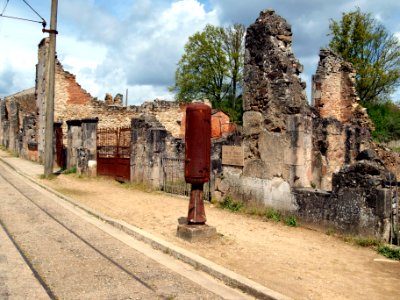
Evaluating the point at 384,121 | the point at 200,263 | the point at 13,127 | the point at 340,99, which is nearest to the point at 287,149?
the point at 200,263

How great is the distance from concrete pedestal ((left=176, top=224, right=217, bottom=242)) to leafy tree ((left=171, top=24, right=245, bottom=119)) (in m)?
37.8

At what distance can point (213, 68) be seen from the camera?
4606cm

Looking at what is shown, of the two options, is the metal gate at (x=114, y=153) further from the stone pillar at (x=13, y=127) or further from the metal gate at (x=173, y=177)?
the stone pillar at (x=13, y=127)

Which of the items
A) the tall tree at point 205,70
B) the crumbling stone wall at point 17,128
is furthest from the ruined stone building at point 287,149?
the tall tree at point 205,70

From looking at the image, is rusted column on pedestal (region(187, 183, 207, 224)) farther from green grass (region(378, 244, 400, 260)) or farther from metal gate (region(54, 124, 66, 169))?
metal gate (region(54, 124, 66, 169))

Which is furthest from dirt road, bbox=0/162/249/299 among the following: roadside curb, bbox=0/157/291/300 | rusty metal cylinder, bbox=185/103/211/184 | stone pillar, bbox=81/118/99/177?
stone pillar, bbox=81/118/99/177

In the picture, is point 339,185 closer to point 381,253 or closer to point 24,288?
point 381,253

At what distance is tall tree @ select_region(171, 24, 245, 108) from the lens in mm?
45719

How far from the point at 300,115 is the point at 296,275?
4.79 m

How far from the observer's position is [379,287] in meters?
5.43

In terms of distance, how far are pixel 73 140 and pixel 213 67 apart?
29.0 metres

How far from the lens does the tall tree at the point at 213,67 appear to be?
1800 inches

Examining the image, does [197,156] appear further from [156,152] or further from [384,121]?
[384,121]

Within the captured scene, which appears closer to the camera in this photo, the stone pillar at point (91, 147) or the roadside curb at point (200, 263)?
the roadside curb at point (200, 263)
